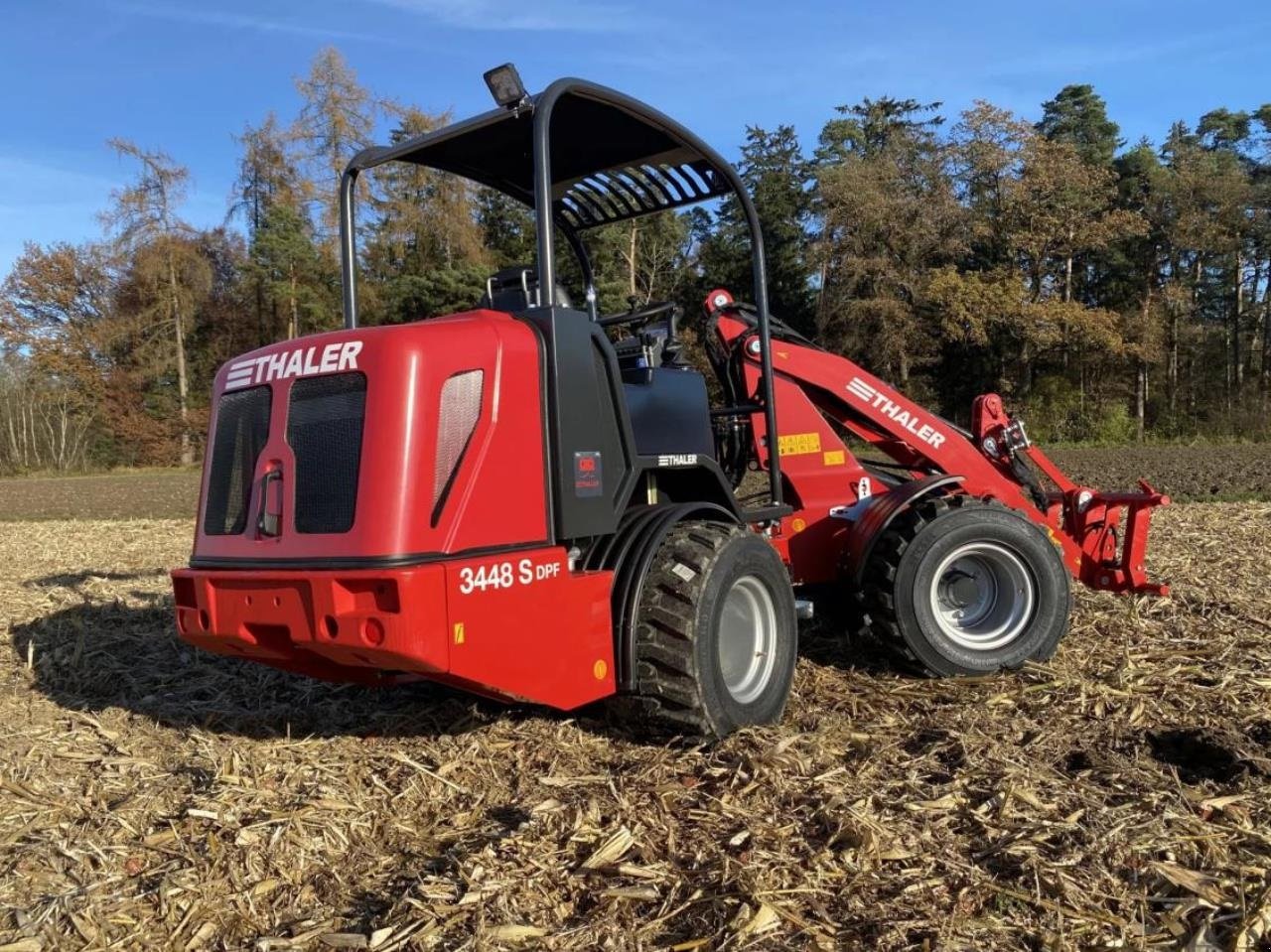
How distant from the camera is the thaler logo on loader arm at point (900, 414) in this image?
19.3 ft

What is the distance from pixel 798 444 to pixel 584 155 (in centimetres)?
191

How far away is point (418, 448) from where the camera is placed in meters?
3.37

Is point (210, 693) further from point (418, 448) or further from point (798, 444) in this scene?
point (798, 444)

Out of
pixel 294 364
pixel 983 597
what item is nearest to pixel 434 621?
pixel 294 364

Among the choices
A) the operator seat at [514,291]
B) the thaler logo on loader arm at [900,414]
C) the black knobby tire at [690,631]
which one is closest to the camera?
the black knobby tire at [690,631]

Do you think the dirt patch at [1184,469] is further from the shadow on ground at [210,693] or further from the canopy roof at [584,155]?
the shadow on ground at [210,693]

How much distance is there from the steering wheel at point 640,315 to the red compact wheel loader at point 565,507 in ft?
0.12

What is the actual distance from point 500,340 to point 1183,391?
146 ft

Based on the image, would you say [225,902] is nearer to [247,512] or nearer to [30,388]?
[247,512]

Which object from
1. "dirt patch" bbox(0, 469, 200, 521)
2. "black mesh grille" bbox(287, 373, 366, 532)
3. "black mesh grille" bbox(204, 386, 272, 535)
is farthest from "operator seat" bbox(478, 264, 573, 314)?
"dirt patch" bbox(0, 469, 200, 521)

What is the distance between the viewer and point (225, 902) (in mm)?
3098

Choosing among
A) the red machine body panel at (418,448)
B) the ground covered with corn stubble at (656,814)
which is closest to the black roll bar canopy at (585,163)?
the red machine body panel at (418,448)

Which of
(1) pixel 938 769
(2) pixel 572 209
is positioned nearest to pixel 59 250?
(2) pixel 572 209

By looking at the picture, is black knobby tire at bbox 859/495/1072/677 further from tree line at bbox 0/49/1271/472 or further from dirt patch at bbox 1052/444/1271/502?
tree line at bbox 0/49/1271/472
